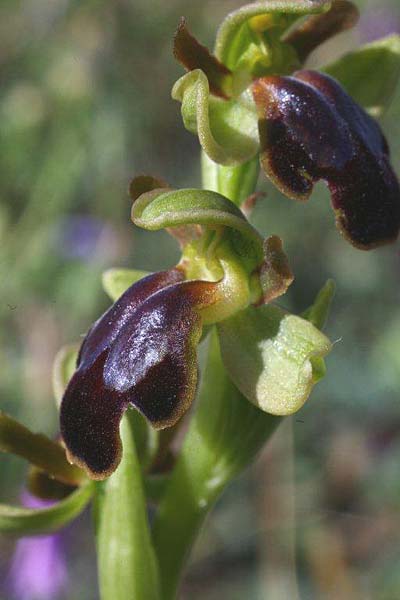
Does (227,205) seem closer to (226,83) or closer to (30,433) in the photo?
(226,83)

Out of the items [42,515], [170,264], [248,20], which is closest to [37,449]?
[42,515]

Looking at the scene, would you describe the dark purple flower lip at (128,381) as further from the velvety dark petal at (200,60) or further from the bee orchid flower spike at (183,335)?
the velvety dark petal at (200,60)

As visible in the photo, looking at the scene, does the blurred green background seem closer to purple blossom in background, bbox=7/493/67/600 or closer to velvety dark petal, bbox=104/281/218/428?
purple blossom in background, bbox=7/493/67/600

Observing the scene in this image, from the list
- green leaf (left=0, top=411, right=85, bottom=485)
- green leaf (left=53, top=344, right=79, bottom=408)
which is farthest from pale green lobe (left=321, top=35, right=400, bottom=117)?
green leaf (left=0, top=411, right=85, bottom=485)

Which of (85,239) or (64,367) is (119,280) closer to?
(64,367)

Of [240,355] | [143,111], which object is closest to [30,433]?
[240,355]

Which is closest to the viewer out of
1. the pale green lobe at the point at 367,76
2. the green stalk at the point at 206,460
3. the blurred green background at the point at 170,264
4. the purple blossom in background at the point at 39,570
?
the green stalk at the point at 206,460

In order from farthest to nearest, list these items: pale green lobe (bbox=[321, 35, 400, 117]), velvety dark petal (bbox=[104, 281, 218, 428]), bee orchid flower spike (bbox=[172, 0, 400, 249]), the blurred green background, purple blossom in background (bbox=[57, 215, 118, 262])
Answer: purple blossom in background (bbox=[57, 215, 118, 262]) < the blurred green background < pale green lobe (bbox=[321, 35, 400, 117]) < bee orchid flower spike (bbox=[172, 0, 400, 249]) < velvety dark petal (bbox=[104, 281, 218, 428])

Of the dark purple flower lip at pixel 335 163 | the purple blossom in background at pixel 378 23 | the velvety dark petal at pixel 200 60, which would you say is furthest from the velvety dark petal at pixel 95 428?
the purple blossom in background at pixel 378 23
